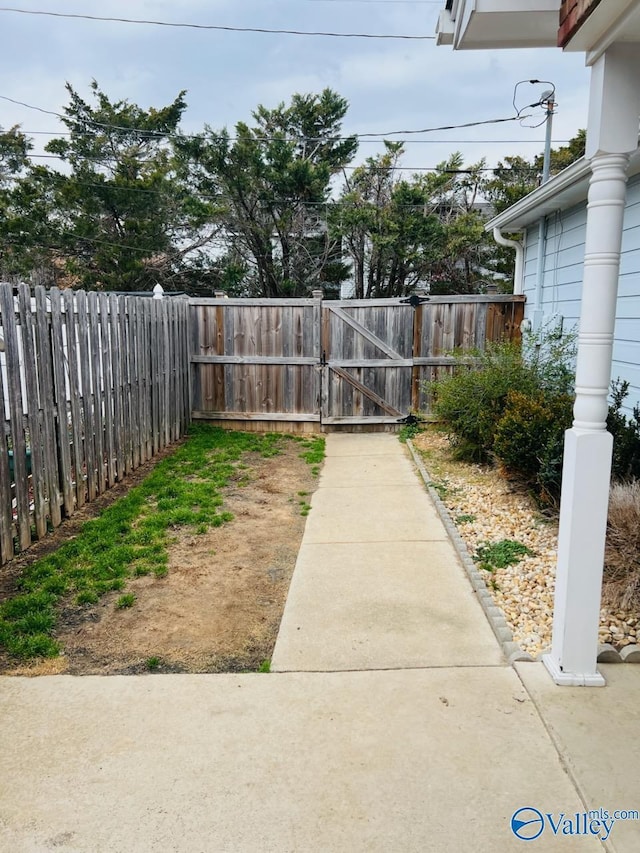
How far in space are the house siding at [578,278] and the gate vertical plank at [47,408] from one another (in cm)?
492

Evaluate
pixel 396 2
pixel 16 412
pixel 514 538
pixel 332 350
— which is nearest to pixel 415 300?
pixel 332 350

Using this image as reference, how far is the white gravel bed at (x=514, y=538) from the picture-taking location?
326 cm

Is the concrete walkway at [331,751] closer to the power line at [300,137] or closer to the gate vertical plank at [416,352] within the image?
the gate vertical plank at [416,352]

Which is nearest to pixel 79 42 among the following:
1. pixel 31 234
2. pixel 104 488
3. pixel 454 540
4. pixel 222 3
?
pixel 31 234

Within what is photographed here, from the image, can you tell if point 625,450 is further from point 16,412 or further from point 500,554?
point 16,412

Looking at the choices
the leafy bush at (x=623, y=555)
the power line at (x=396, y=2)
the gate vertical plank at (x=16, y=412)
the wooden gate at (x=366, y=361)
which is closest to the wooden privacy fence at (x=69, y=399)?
the gate vertical plank at (x=16, y=412)

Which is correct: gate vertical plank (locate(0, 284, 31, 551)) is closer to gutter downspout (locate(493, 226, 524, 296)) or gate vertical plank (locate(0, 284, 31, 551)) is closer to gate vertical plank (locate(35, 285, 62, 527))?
gate vertical plank (locate(35, 285, 62, 527))

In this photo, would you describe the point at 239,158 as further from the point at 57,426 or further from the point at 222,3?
the point at 57,426

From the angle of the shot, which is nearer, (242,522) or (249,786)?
(249,786)

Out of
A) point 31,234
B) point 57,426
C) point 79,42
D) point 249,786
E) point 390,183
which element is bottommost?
point 249,786

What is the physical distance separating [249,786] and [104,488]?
13.4 ft

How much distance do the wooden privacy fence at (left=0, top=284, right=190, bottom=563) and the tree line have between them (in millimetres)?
11505

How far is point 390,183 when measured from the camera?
59.4 ft

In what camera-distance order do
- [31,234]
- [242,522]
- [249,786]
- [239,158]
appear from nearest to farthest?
[249,786] → [242,522] → [239,158] → [31,234]
